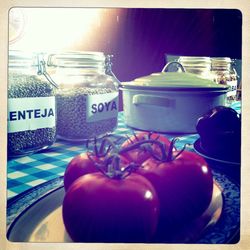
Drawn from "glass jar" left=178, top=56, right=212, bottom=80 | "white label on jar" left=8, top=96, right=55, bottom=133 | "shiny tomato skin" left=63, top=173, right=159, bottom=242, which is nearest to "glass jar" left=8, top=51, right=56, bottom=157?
"white label on jar" left=8, top=96, right=55, bottom=133

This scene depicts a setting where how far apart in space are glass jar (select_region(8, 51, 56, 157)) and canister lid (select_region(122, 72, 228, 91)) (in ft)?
0.59

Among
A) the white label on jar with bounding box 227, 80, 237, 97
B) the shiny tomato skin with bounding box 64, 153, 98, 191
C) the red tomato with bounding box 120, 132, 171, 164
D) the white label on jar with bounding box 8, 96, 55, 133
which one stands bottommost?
the shiny tomato skin with bounding box 64, 153, 98, 191

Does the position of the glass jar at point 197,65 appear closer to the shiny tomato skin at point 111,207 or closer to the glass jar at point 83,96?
the glass jar at point 83,96

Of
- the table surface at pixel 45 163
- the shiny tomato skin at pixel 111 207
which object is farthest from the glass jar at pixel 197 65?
the shiny tomato skin at pixel 111 207

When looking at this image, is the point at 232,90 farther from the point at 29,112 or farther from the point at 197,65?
the point at 29,112

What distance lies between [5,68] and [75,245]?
1.32 ft

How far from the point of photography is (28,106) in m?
0.73

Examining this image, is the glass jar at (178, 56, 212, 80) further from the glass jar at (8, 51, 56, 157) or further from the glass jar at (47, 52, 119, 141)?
the glass jar at (8, 51, 56, 157)

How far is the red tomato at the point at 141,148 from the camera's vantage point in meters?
0.68

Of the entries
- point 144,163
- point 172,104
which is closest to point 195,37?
point 172,104

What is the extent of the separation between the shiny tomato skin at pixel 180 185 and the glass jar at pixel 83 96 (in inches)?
6.0

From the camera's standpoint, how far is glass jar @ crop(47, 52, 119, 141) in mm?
747

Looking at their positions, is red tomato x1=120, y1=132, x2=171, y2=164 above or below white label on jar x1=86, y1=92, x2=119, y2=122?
below

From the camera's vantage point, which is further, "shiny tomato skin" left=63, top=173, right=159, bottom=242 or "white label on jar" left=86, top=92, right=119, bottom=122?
"white label on jar" left=86, top=92, right=119, bottom=122
